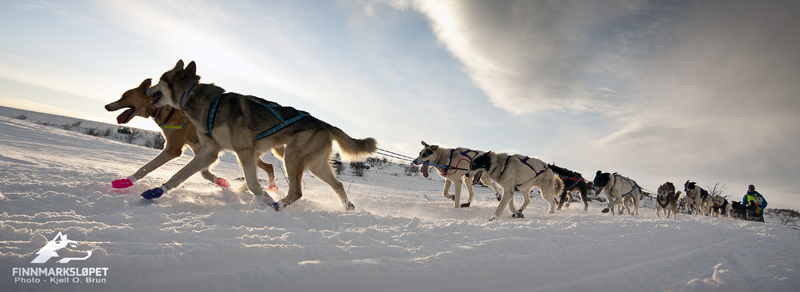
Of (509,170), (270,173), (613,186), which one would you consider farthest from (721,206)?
(270,173)

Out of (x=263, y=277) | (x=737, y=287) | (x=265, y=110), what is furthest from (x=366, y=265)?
(x=265, y=110)

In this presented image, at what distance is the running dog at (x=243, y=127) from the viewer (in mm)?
3979

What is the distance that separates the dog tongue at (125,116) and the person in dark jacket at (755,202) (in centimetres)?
2268

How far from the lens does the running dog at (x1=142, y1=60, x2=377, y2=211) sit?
3.98 metres

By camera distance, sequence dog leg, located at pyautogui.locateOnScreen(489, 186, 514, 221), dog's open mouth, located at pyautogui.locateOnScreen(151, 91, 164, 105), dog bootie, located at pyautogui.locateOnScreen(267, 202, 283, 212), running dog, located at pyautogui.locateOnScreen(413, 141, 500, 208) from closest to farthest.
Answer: dog bootie, located at pyautogui.locateOnScreen(267, 202, 283, 212), dog's open mouth, located at pyautogui.locateOnScreen(151, 91, 164, 105), dog leg, located at pyautogui.locateOnScreen(489, 186, 514, 221), running dog, located at pyautogui.locateOnScreen(413, 141, 500, 208)

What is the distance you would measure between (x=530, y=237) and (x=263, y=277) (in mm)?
2328

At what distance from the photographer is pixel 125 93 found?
4695 millimetres

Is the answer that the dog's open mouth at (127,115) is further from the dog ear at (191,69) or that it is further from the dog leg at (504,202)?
the dog leg at (504,202)

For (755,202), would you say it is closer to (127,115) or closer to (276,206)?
(276,206)

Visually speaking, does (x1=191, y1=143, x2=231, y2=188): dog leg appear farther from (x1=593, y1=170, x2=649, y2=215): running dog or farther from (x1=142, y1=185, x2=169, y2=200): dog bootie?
(x1=593, y1=170, x2=649, y2=215): running dog

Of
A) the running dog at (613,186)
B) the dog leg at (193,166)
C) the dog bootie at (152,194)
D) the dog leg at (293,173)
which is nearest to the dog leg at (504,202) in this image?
the dog leg at (293,173)

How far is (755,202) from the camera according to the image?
48.9ft

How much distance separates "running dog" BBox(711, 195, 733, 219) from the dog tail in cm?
2044

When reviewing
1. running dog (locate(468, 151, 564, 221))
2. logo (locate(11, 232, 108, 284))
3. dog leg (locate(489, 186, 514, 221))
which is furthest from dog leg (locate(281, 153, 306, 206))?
running dog (locate(468, 151, 564, 221))
